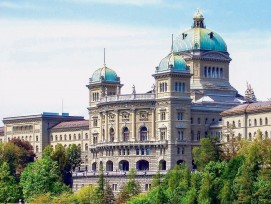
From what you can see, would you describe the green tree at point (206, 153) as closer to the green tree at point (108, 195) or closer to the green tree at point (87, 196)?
the green tree at point (108, 195)

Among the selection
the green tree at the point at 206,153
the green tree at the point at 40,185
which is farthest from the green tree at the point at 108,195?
the green tree at the point at 206,153

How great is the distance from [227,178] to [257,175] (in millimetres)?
4430

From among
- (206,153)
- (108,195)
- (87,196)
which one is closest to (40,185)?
(108,195)

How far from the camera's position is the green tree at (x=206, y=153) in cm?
18388

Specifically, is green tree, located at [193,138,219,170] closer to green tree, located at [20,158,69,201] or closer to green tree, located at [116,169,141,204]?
green tree, located at [116,169,141,204]

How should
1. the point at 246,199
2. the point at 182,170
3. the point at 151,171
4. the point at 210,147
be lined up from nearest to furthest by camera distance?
the point at 246,199 < the point at 182,170 < the point at 210,147 < the point at 151,171

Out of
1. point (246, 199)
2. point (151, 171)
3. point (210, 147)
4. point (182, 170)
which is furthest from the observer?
point (151, 171)

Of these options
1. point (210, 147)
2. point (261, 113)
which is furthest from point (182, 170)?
point (261, 113)

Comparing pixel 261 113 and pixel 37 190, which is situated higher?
pixel 261 113

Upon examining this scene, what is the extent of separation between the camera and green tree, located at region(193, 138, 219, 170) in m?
184

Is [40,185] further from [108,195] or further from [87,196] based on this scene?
[87,196]

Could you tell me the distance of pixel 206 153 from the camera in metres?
185

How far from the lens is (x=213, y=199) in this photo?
15688cm

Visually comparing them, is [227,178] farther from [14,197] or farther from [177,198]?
[14,197]
